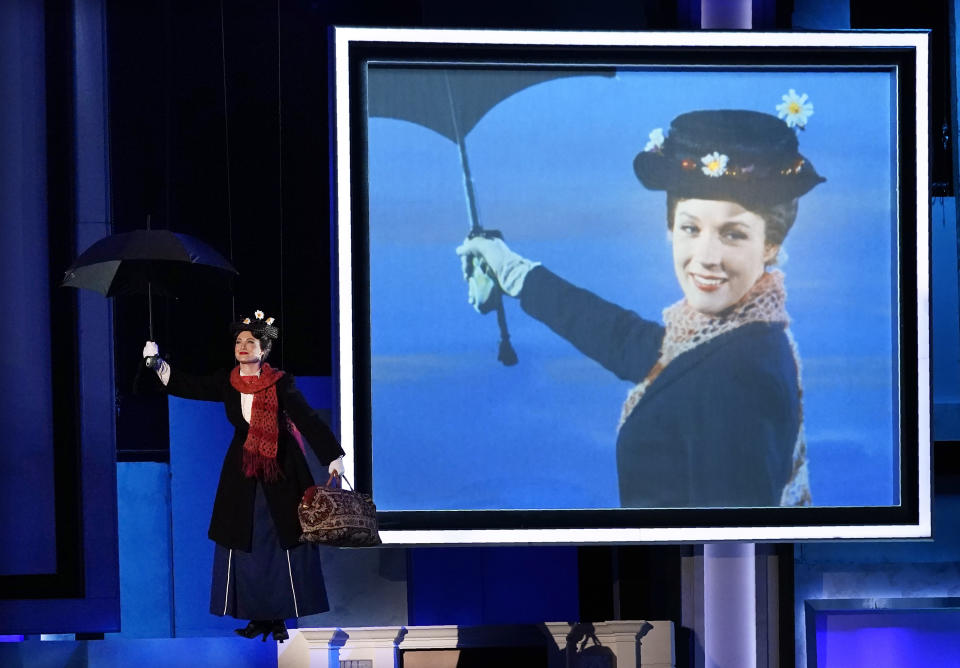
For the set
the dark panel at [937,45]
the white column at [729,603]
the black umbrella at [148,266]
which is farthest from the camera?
the dark panel at [937,45]

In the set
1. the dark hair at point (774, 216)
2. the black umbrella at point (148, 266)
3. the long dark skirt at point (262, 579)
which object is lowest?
the long dark skirt at point (262, 579)

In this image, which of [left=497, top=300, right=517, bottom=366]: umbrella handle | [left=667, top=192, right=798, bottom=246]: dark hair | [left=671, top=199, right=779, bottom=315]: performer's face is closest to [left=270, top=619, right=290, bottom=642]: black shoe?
[left=497, top=300, right=517, bottom=366]: umbrella handle

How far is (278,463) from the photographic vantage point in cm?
364

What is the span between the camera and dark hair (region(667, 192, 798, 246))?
3.85 m

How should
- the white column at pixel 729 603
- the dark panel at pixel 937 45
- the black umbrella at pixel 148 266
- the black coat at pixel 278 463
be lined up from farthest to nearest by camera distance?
the dark panel at pixel 937 45, the white column at pixel 729 603, the black coat at pixel 278 463, the black umbrella at pixel 148 266

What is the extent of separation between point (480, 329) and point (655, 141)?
94cm

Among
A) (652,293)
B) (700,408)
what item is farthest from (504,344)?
(700,408)

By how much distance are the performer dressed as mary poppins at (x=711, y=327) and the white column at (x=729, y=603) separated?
9.1 inches

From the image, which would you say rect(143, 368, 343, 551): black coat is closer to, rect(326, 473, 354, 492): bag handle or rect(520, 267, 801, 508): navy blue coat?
rect(326, 473, 354, 492): bag handle

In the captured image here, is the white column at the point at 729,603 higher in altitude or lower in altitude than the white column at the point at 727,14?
lower

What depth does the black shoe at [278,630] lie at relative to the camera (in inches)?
144

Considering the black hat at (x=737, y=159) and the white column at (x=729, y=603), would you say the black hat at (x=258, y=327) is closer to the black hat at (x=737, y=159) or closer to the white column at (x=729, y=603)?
the black hat at (x=737, y=159)

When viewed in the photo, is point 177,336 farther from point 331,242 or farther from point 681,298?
point 681,298

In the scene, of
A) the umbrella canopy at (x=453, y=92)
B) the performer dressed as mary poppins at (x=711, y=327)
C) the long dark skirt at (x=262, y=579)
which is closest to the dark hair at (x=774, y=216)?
the performer dressed as mary poppins at (x=711, y=327)
